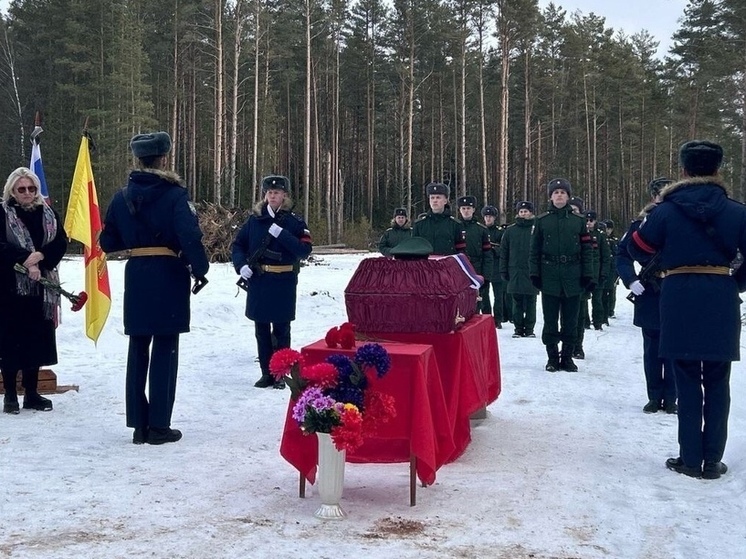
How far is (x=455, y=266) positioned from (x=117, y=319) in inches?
268

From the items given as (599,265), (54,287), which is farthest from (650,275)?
(599,265)

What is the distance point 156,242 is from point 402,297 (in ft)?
6.26

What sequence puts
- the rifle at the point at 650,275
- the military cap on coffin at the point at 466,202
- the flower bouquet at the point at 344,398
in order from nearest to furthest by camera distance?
1. the flower bouquet at the point at 344,398
2. the rifle at the point at 650,275
3. the military cap on coffin at the point at 466,202

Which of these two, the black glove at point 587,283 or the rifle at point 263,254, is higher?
the rifle at point 263,254

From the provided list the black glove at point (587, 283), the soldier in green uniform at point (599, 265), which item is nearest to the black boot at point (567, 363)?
the black glove at point (587, 283)

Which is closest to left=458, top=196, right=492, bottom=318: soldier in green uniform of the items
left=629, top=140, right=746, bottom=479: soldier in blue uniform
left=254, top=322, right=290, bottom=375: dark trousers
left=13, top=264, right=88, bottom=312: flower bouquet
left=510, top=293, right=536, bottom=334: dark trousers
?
left=510, top=293, right=536, bottom=334: dark trousers

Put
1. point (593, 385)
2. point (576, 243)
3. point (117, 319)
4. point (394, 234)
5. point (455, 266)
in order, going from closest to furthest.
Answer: point (455, 266) < point (593, 385) < point (576, 243) < point (117, 319) < point (394, 234)

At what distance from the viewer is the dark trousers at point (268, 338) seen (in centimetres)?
805

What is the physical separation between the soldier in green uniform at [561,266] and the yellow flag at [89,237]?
472 cm

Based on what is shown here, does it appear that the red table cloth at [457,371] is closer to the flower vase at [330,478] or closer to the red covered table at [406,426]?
the red covered table at [406,426]

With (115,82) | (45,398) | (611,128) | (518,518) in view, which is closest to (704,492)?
(518,518)

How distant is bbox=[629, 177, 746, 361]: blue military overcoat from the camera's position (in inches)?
194

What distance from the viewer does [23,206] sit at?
6.52 m

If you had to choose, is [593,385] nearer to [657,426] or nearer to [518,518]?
[657,426]
